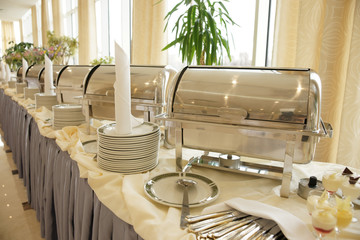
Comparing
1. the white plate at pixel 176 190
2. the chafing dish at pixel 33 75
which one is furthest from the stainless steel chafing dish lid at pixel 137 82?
the chafing dish at pixel 33 75

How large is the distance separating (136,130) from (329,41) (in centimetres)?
133

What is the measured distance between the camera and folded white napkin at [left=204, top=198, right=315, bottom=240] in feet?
1.57

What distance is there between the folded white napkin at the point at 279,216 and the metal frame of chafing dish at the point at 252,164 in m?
0.14

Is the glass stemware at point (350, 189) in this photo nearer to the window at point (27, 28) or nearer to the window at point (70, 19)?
the window at point (70, 19)

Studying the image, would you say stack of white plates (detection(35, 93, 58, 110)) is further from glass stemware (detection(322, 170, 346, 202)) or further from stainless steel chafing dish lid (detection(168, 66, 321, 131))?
glass stemware (detection(322, 170, 346, 202))

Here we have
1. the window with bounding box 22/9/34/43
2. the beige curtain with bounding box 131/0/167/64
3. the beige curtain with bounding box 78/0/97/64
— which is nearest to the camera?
the beige curtain with bounding box 131/0/167/64

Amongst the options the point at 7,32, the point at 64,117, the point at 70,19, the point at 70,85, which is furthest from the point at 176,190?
the point at 7,32

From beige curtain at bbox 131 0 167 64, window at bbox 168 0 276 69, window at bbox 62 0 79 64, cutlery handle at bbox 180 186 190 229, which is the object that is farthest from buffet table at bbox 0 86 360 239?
window at bbox 62 0 79 64

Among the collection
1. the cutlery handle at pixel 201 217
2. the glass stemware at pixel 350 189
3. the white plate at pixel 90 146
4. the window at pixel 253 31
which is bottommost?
the cutlery handle at pixel 201 217

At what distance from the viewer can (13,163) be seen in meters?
2.77

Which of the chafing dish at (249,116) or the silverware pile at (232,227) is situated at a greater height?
the chafing dish at (249,116)

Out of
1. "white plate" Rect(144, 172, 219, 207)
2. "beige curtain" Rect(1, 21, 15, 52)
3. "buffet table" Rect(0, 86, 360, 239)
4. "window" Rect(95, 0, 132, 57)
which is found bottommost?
"buffet table" Rect(0, 86, 360, 239)

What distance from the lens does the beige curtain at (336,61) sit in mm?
1489

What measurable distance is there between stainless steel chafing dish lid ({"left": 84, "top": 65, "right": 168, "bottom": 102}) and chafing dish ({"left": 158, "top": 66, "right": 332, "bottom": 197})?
28cm
